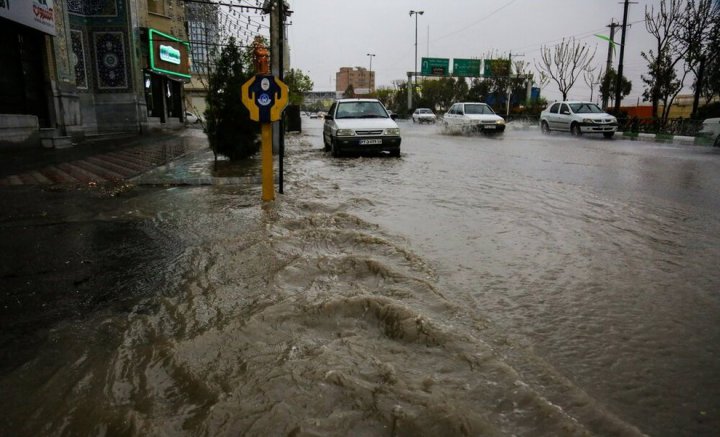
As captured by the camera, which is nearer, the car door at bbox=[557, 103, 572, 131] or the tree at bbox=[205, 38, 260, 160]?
the tree at bbox=[205, 38, 260, 160]

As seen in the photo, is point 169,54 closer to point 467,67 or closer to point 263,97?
point 263,97

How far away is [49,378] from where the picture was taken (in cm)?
235

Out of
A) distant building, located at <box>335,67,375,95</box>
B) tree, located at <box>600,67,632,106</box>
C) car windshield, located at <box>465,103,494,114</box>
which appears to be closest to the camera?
car windshield, located at <box>465,103,494,114</box>

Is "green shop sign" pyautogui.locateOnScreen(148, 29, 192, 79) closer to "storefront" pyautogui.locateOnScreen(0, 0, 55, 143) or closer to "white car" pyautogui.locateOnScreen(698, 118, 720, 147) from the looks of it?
"storefront" pyautogui.locateOnScreen(0, 0, 55, 143)

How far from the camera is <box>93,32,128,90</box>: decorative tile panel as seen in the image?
19.5 m

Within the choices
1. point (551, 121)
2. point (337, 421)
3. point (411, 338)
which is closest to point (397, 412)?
point (337, 421)

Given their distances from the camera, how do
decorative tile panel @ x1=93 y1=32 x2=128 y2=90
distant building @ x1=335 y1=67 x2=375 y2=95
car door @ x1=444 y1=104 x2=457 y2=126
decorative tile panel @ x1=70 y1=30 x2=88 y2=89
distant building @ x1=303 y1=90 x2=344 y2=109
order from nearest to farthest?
decorative tile panel @ x1=70 y1=30 x2=88 y2=89 < decorative tile panel @ x1=93 y1=32 x2=128 y2=90 < car door @ x1=444 y1=104 x2=457 y2=126 < distant building @ x1=303 y1=90 x2=344 y2=109 < distant building @ x1=335 y1=67 x2=375 y2=95

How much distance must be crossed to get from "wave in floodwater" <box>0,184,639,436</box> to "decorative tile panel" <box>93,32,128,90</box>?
19.0 meters

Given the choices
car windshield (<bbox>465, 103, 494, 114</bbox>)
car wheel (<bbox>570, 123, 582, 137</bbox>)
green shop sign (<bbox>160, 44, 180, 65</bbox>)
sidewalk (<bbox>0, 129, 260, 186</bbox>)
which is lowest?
sidewalk (<bbox>0, 129, 260, 186</bbox>)

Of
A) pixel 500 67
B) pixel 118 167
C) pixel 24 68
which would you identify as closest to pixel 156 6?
pixel 24 68

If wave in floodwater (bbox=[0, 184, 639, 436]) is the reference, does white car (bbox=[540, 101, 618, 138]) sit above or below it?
above

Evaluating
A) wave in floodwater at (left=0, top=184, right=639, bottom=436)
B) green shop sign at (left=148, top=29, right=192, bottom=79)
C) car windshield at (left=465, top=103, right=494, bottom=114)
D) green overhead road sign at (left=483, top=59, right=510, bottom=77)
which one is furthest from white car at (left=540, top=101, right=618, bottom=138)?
green overhead road sign at (left=483, top=59, right=510, bottom=77)

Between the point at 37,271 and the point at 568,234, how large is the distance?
4.74 metres

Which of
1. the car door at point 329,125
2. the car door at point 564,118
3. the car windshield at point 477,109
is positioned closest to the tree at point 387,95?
the car door at point 564,118
